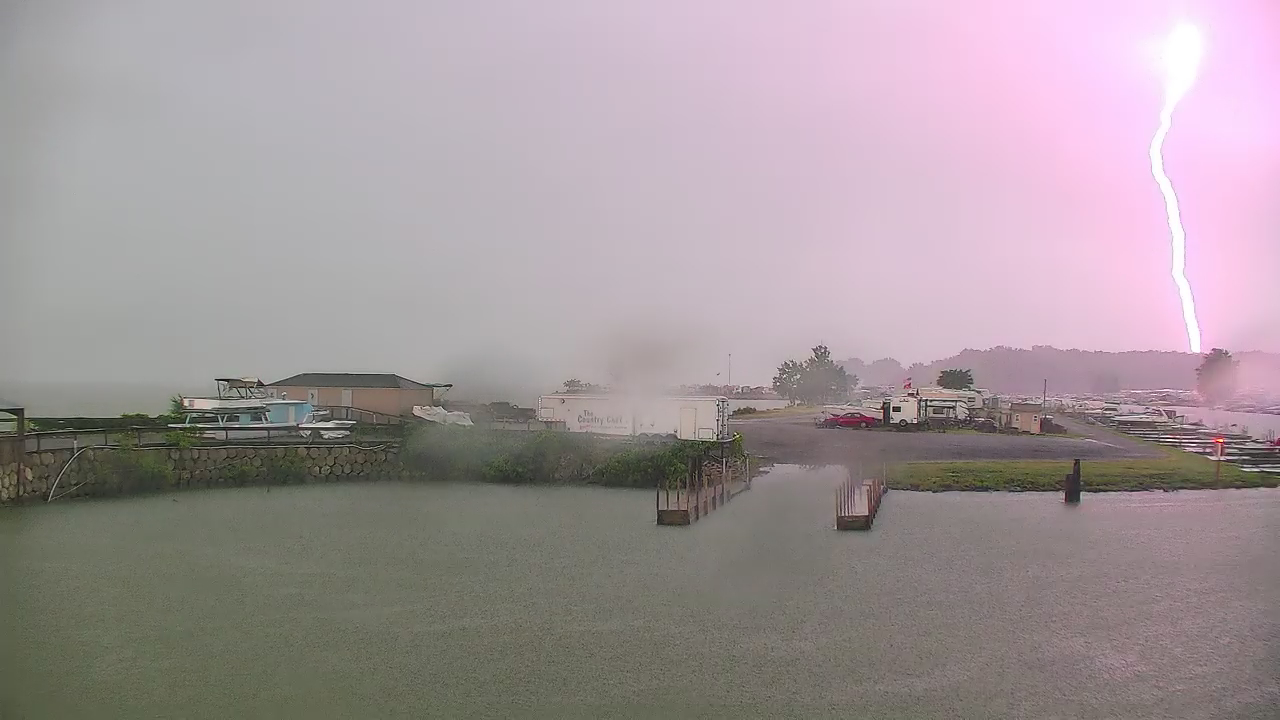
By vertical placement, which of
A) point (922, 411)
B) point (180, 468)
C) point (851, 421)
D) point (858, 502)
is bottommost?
point (858, 502)

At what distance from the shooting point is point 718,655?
35.3ft

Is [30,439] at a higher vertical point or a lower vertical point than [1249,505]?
higher

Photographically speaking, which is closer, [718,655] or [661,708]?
[661,708]

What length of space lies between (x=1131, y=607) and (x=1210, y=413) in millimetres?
18063

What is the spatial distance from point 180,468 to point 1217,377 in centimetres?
3050

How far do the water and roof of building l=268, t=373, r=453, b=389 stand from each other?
15.8m

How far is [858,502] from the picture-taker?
22.2 metres

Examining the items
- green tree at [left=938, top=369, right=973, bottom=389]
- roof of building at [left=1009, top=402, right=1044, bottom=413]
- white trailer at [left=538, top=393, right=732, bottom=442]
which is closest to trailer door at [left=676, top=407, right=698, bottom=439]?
white trailer at [left=538, top=393, right=732, bottom=442]

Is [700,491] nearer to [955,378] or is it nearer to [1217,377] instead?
[1217,377]

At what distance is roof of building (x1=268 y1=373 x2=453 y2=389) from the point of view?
122 feet

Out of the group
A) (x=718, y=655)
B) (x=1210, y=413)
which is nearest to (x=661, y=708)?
(x=718, y=655)

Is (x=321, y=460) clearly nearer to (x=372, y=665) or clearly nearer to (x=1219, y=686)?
(x=372, y=665)

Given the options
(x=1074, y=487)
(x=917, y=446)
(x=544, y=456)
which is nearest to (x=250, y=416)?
(x=544, y=456)

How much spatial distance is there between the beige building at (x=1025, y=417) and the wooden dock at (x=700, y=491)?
1557cm
